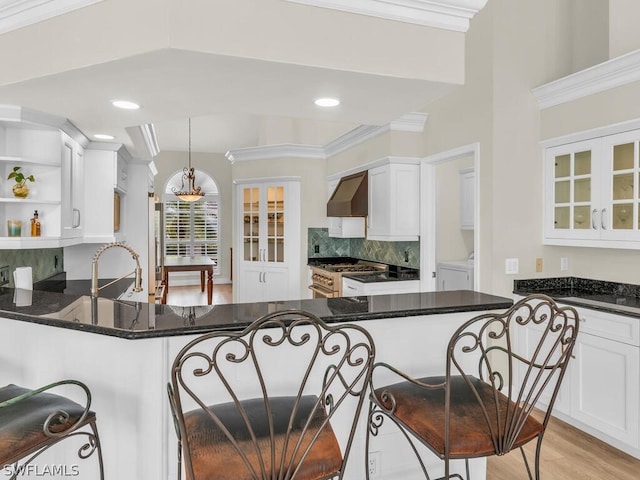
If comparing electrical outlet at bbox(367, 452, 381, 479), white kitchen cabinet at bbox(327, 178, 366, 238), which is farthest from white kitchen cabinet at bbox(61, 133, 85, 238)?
white kitchen cabinet at bbox(327, 178, 366, 238)

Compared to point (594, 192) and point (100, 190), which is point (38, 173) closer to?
point (100, 190)

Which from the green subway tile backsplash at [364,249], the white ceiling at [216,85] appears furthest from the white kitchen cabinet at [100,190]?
the green subway tile backsplash at [364,249]

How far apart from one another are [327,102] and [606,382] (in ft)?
8.05

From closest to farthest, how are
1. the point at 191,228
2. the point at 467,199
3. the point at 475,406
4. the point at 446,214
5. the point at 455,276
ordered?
1. the point at 475,406
2. the point at 455,276
3. the point at 467,199
4. the point at 446,214
5. the point at 191,228

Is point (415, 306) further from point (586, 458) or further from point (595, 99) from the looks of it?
point (595, 99)

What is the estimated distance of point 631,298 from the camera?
318cm

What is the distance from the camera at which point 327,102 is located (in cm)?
241

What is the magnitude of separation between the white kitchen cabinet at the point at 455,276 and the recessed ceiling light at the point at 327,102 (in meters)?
2.66

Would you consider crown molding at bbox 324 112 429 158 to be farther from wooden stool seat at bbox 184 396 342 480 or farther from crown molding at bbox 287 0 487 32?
wooden stool seat at bbox 184 396 342 480

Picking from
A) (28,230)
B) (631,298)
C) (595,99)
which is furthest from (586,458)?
(28,230)

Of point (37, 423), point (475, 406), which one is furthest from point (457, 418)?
point (37, 423)

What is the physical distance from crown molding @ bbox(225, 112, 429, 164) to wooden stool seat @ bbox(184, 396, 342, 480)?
3.55 meters

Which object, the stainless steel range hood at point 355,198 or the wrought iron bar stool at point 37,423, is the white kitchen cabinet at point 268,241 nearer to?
the stainless steel range hood at point 355,198

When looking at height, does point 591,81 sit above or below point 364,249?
above
